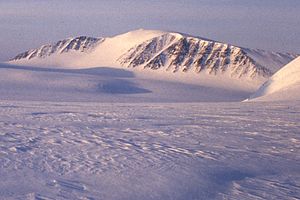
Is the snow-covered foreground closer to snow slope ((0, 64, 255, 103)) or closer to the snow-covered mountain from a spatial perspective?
snow slope ((0, 64, 255, 103))

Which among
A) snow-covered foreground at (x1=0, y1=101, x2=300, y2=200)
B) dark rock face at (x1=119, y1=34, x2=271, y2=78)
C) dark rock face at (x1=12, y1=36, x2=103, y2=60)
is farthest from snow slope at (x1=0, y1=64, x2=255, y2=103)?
dark rock face at (x1=12, y1=36, x2=103, y2=60)

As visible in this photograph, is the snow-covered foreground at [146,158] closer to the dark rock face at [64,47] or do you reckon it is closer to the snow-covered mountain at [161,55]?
the snow-covered mountain at [161,55]

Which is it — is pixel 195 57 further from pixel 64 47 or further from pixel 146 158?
pixel 146 158

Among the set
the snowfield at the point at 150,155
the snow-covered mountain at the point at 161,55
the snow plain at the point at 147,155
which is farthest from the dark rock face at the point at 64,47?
the snow plain at the point at 147,155

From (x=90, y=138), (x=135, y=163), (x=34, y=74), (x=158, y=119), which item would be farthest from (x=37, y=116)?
(x=34, y=74)

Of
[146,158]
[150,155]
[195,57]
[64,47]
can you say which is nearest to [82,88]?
[150,155]

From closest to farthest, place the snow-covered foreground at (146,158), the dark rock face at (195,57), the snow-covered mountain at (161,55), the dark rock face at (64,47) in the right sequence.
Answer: the snow-covered foreground at (146,158) → the dark rock face at (195,57) → the snow-covered mountain at (161,55) → the dark rock face at (64,47)
